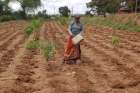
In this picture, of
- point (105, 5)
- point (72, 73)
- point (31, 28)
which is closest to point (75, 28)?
point (72, 73)

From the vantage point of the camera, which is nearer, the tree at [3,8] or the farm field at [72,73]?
the farm field at [72,73]

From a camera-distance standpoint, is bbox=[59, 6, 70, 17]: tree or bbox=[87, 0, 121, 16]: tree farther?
bbox=[59, 6, 70, 17]: tree

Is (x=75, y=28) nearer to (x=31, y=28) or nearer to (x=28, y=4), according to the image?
(x=31, y=28)

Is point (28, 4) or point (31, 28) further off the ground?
point (31, 28)

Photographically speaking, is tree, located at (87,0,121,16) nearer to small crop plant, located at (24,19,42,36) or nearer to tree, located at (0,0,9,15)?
tree, located at (0,0,9,15)

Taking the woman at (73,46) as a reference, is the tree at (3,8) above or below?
below

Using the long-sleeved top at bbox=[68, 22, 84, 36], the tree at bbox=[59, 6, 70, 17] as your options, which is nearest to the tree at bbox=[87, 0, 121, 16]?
the tree at bbox=[59, 6, 70, 17]

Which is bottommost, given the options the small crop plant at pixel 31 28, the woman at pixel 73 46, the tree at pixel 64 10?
the tree at pixel 64 10

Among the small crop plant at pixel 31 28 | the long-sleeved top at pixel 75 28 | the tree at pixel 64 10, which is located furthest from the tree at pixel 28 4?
the long-sleeved top at pixel 75 28

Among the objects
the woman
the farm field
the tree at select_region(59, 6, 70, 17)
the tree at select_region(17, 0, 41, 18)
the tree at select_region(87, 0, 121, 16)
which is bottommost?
the tree at select_region(59, 6, 70, 17)

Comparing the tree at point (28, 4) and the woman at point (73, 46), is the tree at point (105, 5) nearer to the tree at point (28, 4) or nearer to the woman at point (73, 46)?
the tree at point (28, 4)

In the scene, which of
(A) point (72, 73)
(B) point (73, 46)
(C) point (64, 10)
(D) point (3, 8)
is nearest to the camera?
(A) point (72, 73)

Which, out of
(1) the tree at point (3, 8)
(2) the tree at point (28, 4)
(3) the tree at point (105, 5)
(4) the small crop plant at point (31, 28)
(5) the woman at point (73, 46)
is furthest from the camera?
(2) the tree at point (28, 4)

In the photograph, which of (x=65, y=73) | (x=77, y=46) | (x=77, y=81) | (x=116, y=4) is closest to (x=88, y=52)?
(x=77, y=46)
